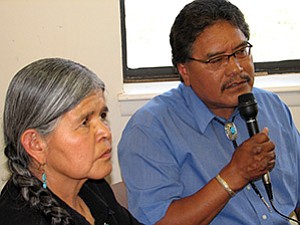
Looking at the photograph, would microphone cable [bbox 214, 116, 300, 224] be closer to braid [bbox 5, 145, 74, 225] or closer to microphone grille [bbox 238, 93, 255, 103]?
microphone grille [bbox 238, 93, 255, 103]

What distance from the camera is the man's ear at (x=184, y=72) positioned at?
196 centimetres

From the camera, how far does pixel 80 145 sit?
139 cm

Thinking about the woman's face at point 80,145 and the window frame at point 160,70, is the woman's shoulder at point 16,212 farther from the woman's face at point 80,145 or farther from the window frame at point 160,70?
the window frame at point 160,70

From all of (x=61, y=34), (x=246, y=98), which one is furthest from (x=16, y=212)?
(x=61, y=34)

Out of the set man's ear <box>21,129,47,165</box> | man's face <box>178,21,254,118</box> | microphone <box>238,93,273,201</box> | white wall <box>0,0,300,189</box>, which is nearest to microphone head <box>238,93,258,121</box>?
microphone <box>238,93,273,201</box>

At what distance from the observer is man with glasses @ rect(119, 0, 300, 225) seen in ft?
5.68

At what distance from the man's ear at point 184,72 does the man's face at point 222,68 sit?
0.20 feet

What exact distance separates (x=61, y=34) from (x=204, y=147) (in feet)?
2.90

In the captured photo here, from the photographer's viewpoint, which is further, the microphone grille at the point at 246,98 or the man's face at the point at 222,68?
the man's face at the point at 222,68

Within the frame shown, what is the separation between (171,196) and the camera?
1779mm

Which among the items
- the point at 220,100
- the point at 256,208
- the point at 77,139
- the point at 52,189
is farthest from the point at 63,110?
the point at 256,208

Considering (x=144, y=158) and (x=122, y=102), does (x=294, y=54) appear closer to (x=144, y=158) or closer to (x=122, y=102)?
(x=122, y=102)

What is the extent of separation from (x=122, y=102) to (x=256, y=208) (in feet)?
2.79

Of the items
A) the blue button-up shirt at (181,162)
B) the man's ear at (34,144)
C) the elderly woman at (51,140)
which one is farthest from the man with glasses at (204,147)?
the man's ear at (34,144)
